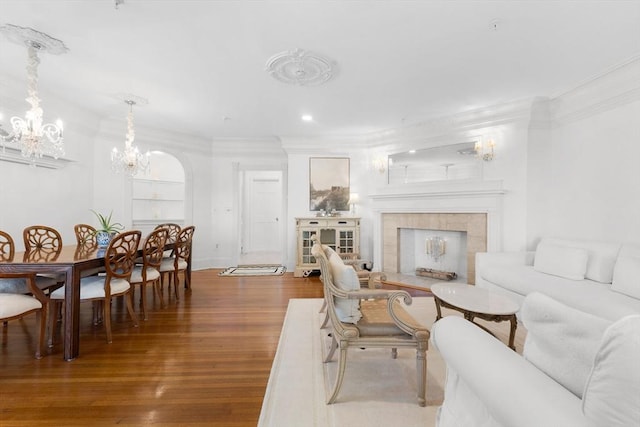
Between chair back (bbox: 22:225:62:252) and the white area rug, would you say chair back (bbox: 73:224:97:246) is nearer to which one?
chair back (bbox: 22:225:62:252)

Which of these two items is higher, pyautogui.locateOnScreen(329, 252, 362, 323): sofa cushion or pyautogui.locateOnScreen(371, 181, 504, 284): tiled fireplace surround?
pyautogui.locateOnScreen(371, 181, 504, 284): tiled fireplace surround

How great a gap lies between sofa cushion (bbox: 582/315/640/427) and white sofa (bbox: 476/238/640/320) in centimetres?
212

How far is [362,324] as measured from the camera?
1836mm

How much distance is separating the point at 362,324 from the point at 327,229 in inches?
136

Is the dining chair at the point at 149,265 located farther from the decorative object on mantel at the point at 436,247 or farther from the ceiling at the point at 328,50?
the decorative object on mantel at the point at 436,247

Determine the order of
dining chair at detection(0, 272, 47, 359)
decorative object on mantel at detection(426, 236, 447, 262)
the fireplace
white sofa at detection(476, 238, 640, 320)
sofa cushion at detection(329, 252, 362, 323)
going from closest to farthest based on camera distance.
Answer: sofa cushion at detection(329, 252, 362, 323)
dining chair at detection(0, 272, 47, 359)
white sofa at detection(476, 238, 640, 320)
the fireplace
decorative object on mantel at detection(426, 236, 447, 262)

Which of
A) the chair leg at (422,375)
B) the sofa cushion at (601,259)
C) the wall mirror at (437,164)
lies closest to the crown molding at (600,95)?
the wall mirror at (437,164)

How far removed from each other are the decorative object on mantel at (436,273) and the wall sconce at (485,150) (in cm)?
194

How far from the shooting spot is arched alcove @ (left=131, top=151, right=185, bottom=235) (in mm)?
6059

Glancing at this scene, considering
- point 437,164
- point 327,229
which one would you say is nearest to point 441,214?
point 437,164

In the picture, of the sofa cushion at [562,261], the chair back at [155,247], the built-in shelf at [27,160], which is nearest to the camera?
the sofa cushion at [562,261]

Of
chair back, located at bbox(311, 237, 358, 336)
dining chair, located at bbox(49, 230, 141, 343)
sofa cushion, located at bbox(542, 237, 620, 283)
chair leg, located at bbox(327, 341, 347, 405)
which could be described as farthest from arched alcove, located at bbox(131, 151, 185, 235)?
sofa cushion, located at bbox(542, 237, 620, 283)

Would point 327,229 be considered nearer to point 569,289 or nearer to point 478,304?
point 478,304

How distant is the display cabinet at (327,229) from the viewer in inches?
205
